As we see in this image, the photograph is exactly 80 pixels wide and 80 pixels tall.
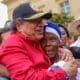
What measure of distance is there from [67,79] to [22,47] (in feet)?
1.31

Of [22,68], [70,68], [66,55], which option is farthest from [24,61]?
[66,55]

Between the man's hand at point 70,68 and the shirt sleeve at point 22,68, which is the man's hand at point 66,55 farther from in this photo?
the shirt sleeve at point 22,68

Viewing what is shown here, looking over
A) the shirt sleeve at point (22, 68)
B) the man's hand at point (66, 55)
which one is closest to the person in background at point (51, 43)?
the man's hand at point (66, 55)

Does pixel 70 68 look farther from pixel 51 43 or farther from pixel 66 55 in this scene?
pixel 51 43

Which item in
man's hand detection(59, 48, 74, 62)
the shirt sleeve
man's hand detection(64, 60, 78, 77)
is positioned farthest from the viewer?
man's hand detection(59, 48, 74, 62)

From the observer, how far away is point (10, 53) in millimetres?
2463

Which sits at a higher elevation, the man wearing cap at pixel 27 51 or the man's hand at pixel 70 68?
the man wearing cap at pixel 27 51

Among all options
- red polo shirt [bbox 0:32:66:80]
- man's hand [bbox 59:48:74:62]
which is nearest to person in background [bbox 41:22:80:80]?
man's hand [bbox 59:48:74:62]

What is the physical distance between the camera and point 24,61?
8.03 ft

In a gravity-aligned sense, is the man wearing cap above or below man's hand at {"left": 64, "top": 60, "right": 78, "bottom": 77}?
above

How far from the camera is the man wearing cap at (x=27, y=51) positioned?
7.93ft

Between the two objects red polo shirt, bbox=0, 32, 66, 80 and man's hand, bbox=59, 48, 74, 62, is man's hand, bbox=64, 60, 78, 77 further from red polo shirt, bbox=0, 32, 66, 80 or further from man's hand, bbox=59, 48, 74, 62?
man's hand, bbox=59, 48, 74, 62

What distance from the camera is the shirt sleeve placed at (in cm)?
240

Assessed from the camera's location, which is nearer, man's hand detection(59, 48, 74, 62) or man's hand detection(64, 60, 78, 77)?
man's hand detection(64, 60, 78, 77)
